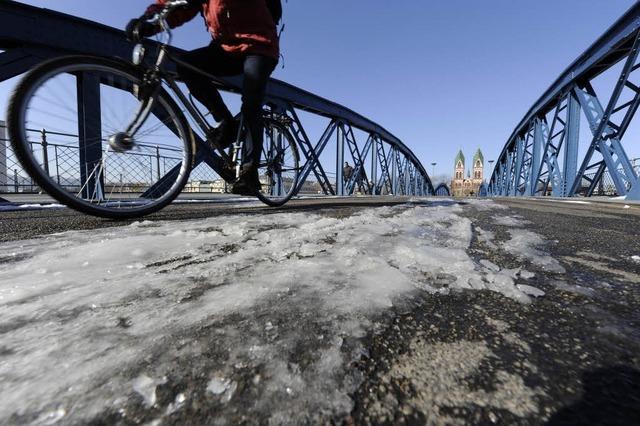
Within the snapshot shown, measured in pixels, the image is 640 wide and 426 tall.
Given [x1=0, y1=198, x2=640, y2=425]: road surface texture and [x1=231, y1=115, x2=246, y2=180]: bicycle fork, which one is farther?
[x1=231, y1=115, x2=246, y2=180]: bicycle fork

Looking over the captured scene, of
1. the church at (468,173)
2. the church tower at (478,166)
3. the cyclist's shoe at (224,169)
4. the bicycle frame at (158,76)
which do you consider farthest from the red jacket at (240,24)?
the church tower at (478,166)

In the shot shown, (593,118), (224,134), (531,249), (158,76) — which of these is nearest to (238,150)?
(224,134)

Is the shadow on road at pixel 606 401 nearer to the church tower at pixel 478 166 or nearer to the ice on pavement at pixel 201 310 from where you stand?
the ice on pavement at pixel 201 310

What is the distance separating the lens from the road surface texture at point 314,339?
254 mm

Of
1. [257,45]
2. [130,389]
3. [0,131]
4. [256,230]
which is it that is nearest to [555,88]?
[257,45]

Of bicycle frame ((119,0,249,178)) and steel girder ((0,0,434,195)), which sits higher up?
steel girder ((0,0,434,195))

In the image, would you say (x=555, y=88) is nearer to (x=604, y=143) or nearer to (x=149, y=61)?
(x=604, y=143)

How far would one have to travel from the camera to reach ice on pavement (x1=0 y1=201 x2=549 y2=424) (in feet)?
0.88

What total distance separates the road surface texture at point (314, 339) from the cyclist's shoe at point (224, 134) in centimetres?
121

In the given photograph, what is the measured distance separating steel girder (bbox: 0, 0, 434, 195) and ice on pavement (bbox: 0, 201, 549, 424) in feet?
4.42

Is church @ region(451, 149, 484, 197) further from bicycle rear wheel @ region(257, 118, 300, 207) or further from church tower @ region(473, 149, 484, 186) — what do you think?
bicycle rear wheel @ region(257, 118, 300, 207)

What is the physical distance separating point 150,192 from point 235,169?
181 cm

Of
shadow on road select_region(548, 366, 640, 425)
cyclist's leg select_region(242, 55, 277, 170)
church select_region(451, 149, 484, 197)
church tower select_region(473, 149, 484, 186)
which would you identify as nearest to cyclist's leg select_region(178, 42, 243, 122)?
cyclist's leg select_region(242, 55, 277, 170)

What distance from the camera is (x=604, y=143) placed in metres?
5.07
